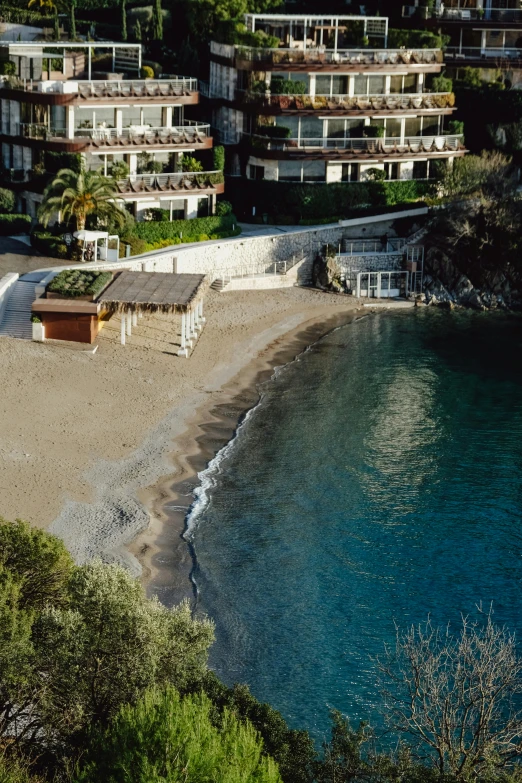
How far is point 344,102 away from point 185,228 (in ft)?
51.4

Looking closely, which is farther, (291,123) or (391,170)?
(391,170)

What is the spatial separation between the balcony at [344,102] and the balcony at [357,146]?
211cm

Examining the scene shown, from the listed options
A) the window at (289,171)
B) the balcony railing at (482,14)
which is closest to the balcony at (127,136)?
the window at (289,171)

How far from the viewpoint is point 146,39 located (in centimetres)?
10600

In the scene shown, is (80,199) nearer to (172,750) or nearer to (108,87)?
(108,87)

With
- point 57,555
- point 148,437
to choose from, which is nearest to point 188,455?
point 148,437

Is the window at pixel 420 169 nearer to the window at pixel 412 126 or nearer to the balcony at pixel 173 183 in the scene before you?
the window at pixel 412 126

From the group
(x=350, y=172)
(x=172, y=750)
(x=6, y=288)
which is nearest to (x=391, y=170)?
(x=350, y=172)

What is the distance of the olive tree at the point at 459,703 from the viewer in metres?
32.5

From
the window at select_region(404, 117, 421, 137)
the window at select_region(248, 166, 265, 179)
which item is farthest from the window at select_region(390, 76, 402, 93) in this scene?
the window at select_region(248, 166, 265, 179)

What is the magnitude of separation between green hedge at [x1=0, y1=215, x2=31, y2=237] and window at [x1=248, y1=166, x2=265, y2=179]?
58.3ft

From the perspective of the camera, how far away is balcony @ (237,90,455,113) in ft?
304

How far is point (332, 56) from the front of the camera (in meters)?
92.9

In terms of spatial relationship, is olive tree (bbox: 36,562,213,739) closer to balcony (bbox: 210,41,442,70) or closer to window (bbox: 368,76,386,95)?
balcony (bbox: 210,41,442,70)
